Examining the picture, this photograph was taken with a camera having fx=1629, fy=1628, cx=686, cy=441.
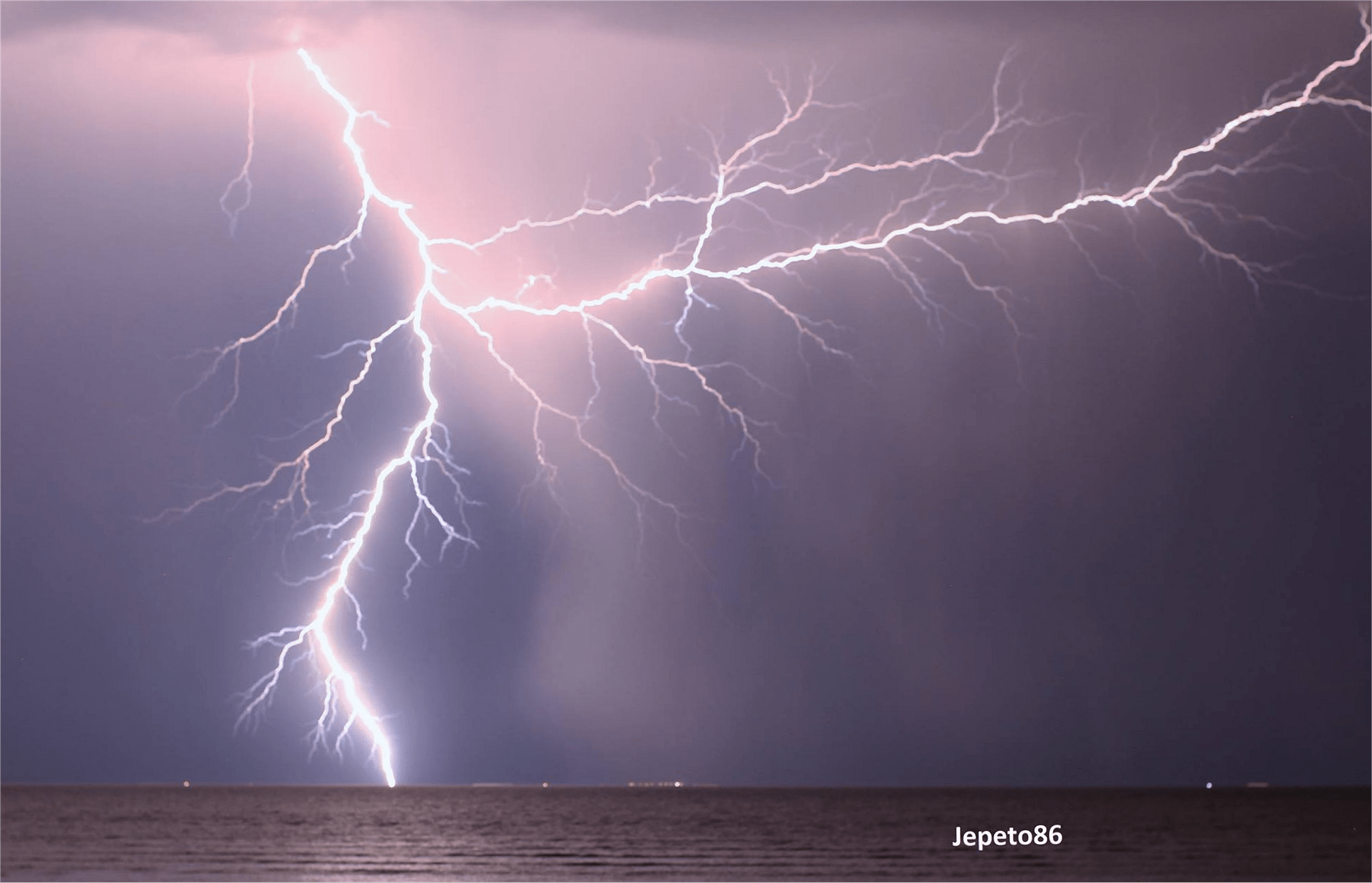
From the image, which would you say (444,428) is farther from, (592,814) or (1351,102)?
(1351,102)

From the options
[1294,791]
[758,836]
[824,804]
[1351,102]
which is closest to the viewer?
[1351,102]

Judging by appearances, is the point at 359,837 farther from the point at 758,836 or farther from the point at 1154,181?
the point at 1154,181

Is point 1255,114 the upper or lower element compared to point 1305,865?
upper

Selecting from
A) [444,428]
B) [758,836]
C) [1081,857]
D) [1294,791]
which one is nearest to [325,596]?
[444,428]

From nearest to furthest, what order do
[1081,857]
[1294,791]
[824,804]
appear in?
1. [1081,857]
2. [824,804]
3. [1294,791]

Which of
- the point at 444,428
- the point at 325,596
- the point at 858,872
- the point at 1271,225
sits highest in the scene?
the point at 1271,225

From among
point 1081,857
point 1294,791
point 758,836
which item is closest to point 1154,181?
point 1081,857

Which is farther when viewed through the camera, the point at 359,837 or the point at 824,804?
the point at 824,804
